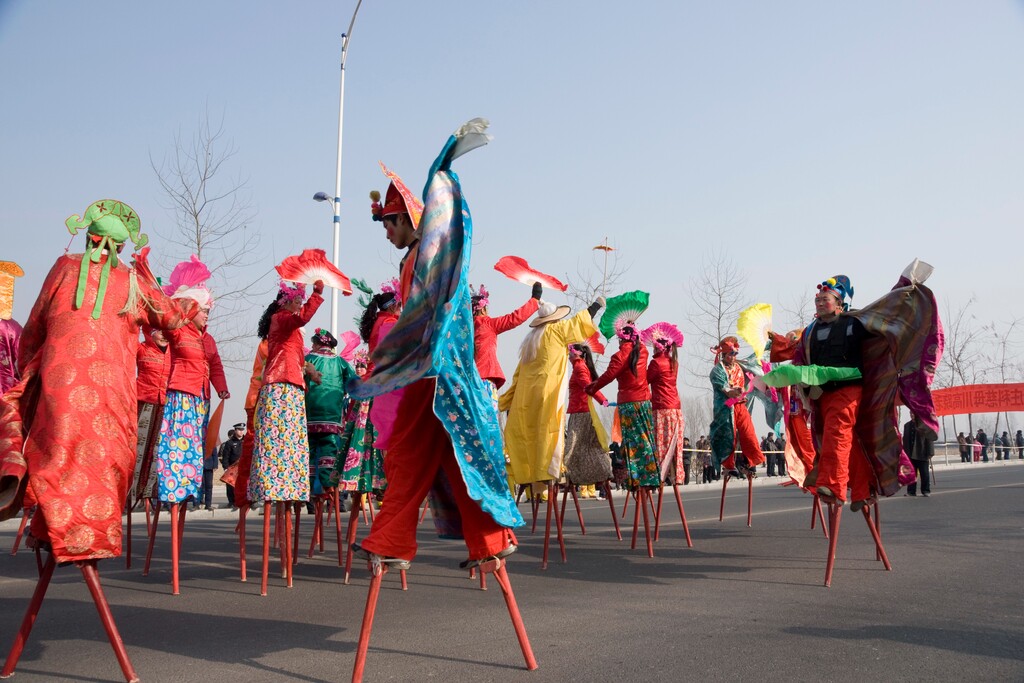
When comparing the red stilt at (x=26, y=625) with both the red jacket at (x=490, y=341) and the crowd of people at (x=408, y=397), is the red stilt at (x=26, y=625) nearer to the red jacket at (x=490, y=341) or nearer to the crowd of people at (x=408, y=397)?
the crowd of people at (x=408, y=397)

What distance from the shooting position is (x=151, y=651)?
439 centimetres

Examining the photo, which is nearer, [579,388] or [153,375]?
[153,375]

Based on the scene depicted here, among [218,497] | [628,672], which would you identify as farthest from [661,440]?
[218,497]

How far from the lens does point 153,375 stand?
748cm

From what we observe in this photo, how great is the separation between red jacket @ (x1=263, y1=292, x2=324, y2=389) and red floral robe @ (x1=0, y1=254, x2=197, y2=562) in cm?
243

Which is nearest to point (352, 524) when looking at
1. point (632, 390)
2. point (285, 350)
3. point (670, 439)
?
point (285, 350)

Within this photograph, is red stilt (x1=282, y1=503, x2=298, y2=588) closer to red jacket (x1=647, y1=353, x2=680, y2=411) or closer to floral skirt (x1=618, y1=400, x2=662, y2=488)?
floral skirt (x1=618, y1=400, x2=662, y2=488)

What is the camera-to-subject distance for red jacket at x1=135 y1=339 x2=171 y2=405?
24.3ft

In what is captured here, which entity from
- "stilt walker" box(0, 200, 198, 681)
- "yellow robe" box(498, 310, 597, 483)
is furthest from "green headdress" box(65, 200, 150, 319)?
"yellow robe" box(498, 310, 597, 483)

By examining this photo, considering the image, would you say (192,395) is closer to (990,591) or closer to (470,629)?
(470,629)

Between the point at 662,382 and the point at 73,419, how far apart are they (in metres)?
6.97

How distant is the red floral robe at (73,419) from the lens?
3748mm

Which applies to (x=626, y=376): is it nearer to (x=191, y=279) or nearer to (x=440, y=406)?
(x=191, y=279)

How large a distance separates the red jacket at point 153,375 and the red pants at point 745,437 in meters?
7.13
